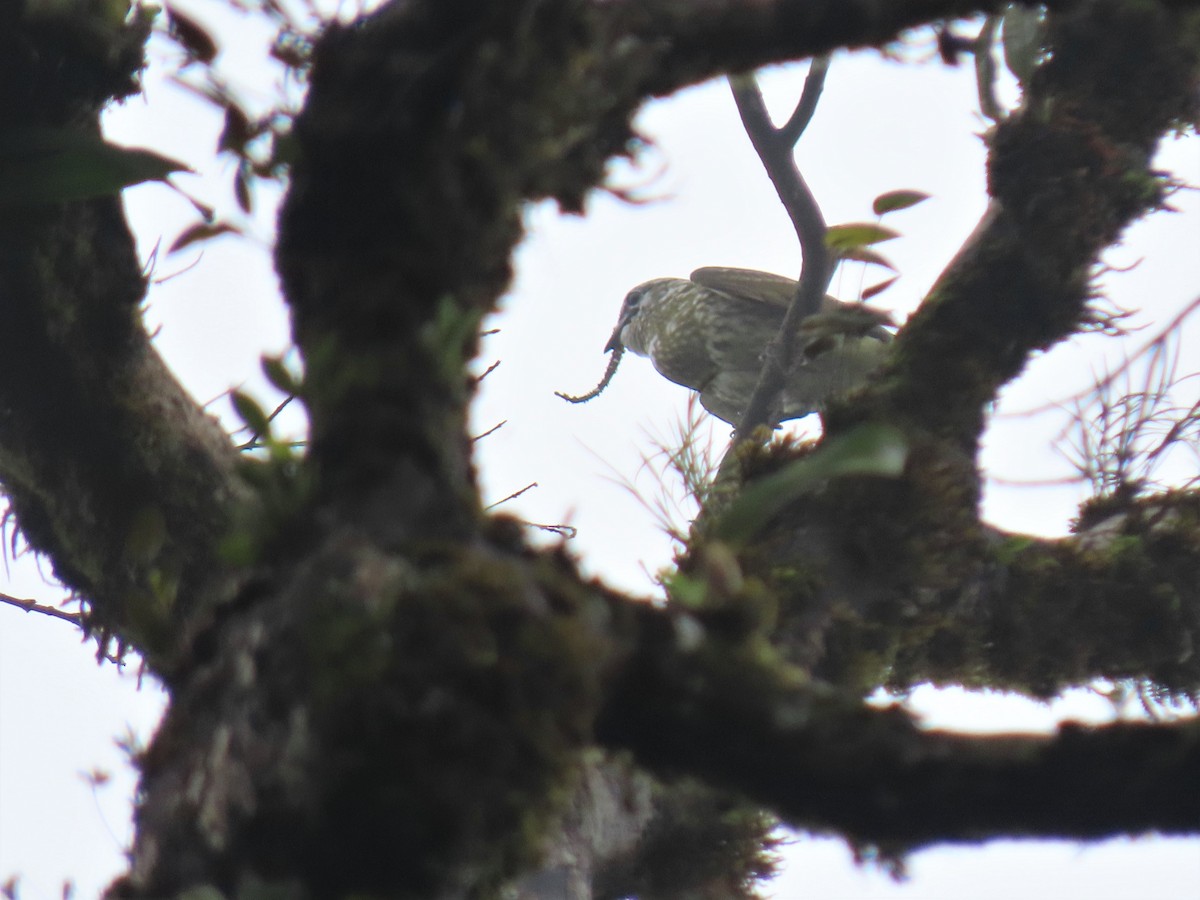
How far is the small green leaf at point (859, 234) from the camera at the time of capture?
1.62 meters

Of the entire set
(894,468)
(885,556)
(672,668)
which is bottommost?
(672,668)

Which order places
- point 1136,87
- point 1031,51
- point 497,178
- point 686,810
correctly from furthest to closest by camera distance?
point 1136,87 → point 1031,51 → point 686,810 → point 497,178

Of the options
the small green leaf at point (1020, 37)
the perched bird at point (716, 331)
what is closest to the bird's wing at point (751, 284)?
the perched bird at point (716, 331)

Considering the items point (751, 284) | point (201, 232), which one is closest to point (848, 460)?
point (201, 232)

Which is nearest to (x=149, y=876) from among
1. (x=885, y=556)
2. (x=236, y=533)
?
(x=236, y=533)

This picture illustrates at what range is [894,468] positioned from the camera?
40.7 inches

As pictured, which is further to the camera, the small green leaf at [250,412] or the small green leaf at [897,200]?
the small green leaf at [897,200]

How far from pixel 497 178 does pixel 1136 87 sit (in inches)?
74.6

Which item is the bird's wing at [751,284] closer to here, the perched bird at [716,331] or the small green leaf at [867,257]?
the perched bird at [716,331]

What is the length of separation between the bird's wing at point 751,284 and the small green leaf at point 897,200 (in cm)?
421

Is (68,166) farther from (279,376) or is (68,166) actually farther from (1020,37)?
(1020,37)

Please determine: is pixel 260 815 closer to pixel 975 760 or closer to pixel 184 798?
pixel 184 798

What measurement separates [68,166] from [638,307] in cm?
554

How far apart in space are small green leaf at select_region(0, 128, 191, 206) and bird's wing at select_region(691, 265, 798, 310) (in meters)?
4.75
